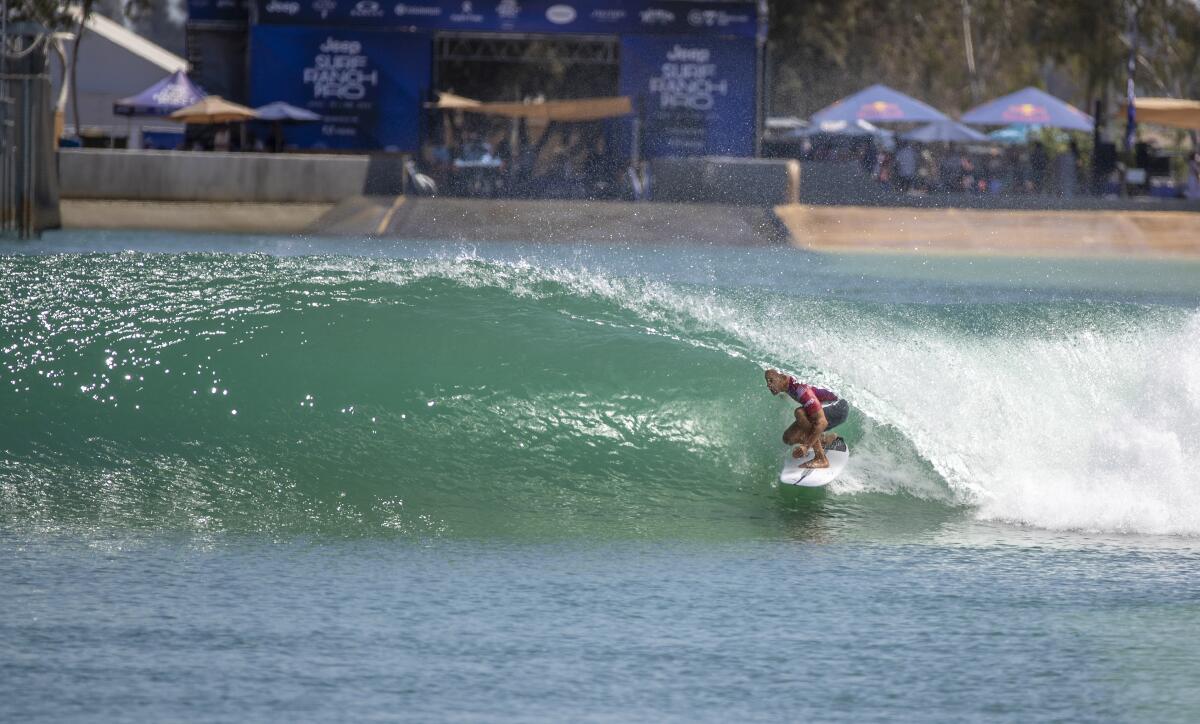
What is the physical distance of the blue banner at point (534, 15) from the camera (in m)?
35.1

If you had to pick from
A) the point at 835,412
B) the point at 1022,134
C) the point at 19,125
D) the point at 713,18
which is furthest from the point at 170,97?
the point at 835,412

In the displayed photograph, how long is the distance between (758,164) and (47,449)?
2048 centimetres

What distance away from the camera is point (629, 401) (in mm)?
11211

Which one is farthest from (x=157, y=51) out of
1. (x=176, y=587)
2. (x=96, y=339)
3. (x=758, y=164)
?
(x=176, y=587)

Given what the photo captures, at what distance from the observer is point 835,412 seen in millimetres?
9977

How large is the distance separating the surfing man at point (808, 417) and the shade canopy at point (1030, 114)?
96.6 feet

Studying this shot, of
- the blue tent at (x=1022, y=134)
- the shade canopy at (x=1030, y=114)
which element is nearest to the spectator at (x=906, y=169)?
the shade canopy at (x=1030, y=114)

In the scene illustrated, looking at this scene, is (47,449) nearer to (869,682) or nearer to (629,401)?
(629,401)

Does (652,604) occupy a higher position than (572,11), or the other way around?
(572,11)

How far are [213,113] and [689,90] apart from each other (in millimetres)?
9661

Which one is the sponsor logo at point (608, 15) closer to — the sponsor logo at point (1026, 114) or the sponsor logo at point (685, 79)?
the sponsor logo at point (685, 79)

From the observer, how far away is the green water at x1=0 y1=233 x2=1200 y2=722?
6754 mm

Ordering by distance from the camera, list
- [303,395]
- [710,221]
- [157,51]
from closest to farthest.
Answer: [303,395], [710,221], [157,51]

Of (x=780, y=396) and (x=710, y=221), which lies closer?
(x=780, y=396)
